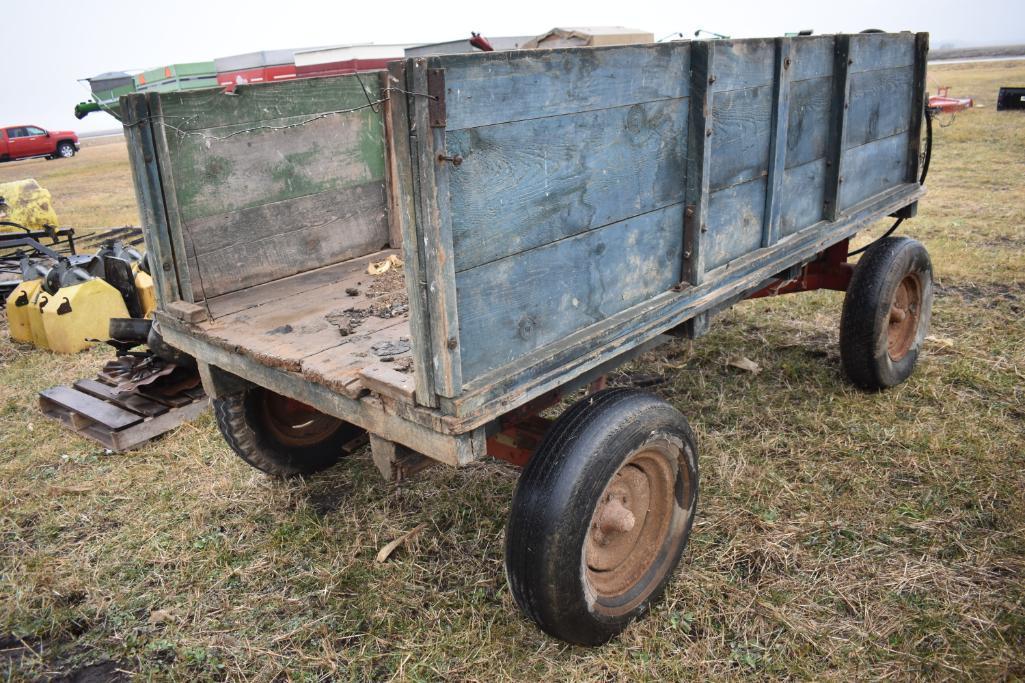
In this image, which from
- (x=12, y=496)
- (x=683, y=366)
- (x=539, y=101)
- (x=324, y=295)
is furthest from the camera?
(x=683, y=366)

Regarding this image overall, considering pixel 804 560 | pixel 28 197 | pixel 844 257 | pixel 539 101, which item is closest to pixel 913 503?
pixel 804 560

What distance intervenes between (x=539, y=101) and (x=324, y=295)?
4.77ft

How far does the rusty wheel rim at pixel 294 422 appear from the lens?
3.43 metres

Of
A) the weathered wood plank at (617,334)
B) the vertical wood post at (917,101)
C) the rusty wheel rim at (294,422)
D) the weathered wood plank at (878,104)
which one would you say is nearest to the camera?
the weathered wood plank at (617,334)

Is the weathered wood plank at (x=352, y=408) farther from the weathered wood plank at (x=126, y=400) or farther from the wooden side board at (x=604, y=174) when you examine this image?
the weathered wood plank at (x=126, y=400)

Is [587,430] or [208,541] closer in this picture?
[587,430]

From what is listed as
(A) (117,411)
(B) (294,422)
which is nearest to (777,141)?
(B) (294,422)

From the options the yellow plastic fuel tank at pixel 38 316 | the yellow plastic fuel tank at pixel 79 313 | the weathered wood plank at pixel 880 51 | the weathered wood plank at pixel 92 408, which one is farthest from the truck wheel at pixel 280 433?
the yellow plastic fuel tank at pixel 38 316

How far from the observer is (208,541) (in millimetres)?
3270

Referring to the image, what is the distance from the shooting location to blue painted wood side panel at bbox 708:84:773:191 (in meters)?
2.69

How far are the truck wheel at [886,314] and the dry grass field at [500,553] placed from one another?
15 centimetres

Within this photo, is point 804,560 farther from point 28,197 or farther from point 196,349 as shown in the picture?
point 28,197

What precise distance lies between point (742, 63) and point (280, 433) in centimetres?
249

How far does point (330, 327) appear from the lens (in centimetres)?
272
